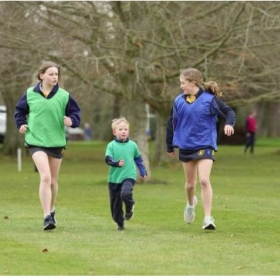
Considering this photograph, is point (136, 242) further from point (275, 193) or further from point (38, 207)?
point (275, 193)

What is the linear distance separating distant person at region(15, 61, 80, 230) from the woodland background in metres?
10.8

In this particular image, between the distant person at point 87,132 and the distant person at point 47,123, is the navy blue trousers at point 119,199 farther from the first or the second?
the distant person at point 87,132

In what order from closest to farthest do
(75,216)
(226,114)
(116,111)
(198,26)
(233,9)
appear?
(226,114) < (75,216) < (233,9) < (198,26) < (116,111)

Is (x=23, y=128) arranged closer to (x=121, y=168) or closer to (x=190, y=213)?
(x=121, y=168)

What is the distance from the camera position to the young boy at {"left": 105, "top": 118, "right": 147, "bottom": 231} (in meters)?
13.5

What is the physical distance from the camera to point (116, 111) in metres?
46.0

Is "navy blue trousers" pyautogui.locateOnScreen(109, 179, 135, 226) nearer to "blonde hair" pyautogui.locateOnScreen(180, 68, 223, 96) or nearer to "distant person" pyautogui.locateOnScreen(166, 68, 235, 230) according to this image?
"distant person" pyautogui.locateOnScreen(166, 68, 235, 230)

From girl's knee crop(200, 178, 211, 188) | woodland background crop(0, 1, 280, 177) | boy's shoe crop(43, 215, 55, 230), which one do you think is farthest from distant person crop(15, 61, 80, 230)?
woodland background crop(0, 1, 280, 177)

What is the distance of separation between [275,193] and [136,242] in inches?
453

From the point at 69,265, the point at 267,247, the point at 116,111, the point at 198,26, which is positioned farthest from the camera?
the point at 116,111

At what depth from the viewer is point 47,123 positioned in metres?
13.6

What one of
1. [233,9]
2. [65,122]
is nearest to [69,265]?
[65,122]

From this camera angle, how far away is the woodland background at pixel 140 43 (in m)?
25.2

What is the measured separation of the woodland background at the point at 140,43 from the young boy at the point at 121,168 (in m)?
10.8
